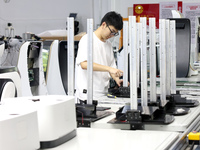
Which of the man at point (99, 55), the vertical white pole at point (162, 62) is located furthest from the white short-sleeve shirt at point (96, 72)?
the vertical white pole at point (162, 62)

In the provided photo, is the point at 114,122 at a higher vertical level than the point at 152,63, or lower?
lower

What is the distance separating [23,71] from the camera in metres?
4.80

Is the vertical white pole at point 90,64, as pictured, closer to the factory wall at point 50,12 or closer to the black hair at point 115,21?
the black hair at point 115,21

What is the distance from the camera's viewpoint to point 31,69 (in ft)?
16.0

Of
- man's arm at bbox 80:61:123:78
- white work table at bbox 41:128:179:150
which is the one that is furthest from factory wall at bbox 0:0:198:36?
white work table at bbox 41:128:179:150

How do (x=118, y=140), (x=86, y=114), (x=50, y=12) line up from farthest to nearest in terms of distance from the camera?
(x=50, y=12), (x=86, y=114), (x=118, y=140)

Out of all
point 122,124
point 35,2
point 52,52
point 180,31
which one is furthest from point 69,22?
point 35,2

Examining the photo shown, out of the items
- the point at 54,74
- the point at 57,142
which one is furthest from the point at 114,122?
the point at 54,74

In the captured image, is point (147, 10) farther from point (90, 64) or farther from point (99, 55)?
point (90, 64)

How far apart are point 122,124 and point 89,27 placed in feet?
2.05

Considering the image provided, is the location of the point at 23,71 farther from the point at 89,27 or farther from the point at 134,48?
the point at 134,48

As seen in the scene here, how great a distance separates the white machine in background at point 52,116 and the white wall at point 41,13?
6796mm

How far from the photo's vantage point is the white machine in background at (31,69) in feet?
15.7

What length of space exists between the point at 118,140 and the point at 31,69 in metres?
3.27
